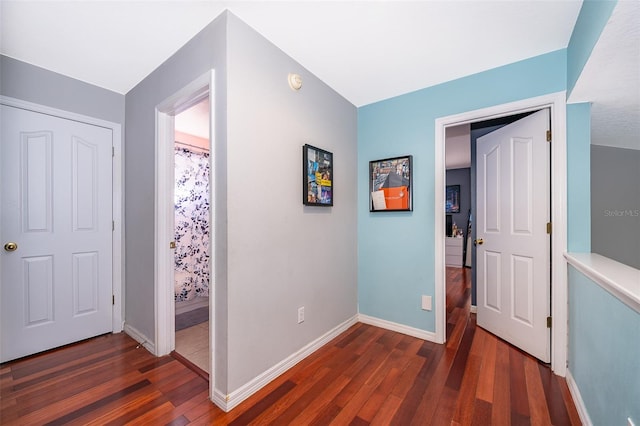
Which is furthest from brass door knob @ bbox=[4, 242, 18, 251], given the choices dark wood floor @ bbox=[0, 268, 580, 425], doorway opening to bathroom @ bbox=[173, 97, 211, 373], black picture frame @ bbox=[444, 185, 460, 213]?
black picture frame @ bbox=[444, 185, 460, 213]

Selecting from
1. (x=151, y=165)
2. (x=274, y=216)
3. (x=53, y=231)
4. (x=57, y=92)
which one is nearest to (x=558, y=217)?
(x=274, y=216)

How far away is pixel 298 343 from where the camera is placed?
6.71 ft

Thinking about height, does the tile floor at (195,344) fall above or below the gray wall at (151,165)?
below

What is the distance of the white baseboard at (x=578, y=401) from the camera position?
53.7 inches

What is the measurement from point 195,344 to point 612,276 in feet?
9.25

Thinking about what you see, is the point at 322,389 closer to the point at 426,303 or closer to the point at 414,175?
the point at 426,303

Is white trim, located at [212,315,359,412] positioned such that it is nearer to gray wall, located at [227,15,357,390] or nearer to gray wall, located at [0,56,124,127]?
gray wall, located at [227,15,357,390]

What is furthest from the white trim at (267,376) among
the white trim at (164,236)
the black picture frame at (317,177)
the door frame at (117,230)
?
the door frame at (117,230)

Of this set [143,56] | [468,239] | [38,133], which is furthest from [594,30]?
[468,239]

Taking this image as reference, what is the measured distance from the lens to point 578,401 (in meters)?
1.51

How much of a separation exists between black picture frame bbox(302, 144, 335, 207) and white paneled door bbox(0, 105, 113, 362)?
1.96 meters

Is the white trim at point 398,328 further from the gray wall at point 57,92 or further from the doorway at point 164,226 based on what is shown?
the gray wall at point 57,92

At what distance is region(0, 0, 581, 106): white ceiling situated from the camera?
151 centimetres

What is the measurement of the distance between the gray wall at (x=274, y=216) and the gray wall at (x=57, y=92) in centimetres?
178
